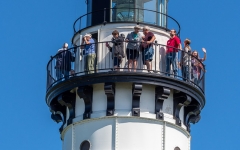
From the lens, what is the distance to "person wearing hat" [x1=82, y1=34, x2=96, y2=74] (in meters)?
46.2

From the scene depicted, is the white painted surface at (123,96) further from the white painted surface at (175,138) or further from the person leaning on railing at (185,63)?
the person leaning on railing at (185,63)

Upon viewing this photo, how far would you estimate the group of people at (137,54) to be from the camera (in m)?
45.9

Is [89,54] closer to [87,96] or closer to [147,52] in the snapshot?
[87,96]

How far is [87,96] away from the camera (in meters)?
46.4

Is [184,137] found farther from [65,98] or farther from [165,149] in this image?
[65,98]

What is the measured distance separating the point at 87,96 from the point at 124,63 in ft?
5.49

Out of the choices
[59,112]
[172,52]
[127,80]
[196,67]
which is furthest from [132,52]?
[59,112]

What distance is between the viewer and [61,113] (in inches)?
1882

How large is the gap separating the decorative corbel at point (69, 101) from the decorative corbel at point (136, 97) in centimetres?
226

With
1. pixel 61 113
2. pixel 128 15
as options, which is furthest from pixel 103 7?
pixel 61 113

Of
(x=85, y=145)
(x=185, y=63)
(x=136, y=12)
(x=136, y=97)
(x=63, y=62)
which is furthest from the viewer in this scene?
(x=136, y=12)

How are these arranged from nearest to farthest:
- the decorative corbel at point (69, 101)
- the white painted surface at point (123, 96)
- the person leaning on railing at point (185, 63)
Result: the white painted surface at point (123, 96) < the person leaning on railing at point (185, 63) < the decorative corbel at point (69, 101)

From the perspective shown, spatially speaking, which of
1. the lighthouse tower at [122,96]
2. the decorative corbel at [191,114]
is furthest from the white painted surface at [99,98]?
the decorative corbel at [191,114]

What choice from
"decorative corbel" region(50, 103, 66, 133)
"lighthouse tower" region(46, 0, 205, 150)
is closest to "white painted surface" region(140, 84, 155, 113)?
"lighthouse tower" region(46, 0, 205, 150)
